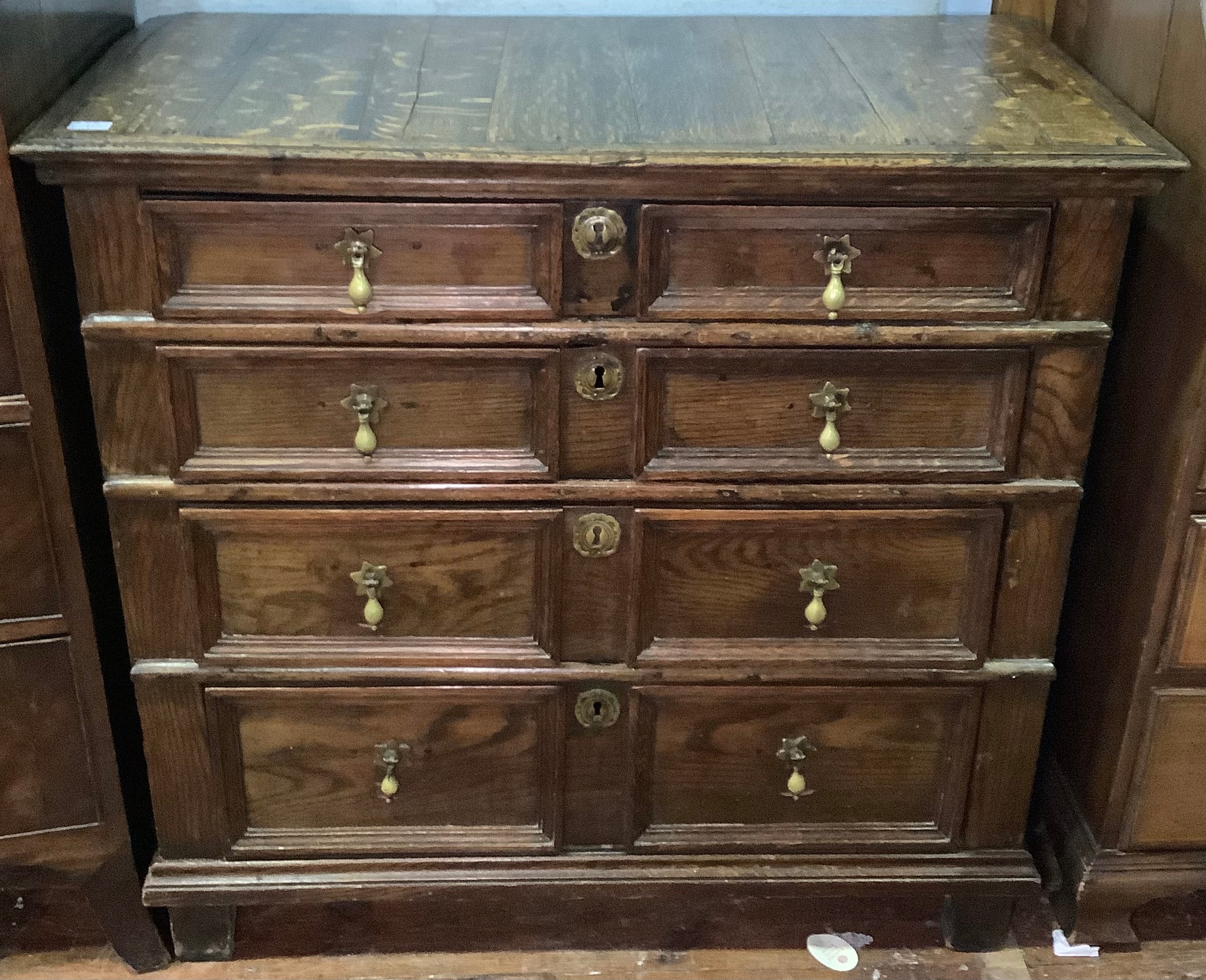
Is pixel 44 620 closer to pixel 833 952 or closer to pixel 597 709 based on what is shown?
pixel 597 709

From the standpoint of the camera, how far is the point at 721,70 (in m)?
1.34

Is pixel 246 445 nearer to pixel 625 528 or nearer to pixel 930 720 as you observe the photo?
pixel 625 528

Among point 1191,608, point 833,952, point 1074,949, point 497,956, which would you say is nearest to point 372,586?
point 497,956

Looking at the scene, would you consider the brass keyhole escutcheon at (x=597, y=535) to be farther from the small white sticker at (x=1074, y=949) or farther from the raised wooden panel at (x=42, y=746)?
the small white sticker at (x=1074, y=949)

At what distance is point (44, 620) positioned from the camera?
4.22ft

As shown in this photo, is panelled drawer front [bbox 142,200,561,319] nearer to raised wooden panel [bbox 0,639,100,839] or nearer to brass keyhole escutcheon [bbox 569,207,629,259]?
brass keyhole escutcheon [bbox 569,207,629,259]

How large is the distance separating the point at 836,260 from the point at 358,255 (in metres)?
0.43

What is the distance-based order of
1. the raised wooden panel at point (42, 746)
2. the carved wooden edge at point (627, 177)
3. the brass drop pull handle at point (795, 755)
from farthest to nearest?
1. the brass drop pull handle at point (795, 755)
2. the raised wooden panel at point (42, 746)
3. the carved wooden edge at point (627, 177)

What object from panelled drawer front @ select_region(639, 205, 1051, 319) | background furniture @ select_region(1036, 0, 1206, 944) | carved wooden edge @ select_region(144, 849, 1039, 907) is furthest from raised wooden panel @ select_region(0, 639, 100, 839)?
background furniture @ select_region(1036, 0, 1206, 944)

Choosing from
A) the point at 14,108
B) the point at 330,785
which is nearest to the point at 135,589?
the point at 330,785

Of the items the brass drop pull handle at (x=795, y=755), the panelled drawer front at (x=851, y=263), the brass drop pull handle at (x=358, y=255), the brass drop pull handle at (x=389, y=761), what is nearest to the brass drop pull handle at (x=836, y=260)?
the panelled drawer front at (x=851, y=263)

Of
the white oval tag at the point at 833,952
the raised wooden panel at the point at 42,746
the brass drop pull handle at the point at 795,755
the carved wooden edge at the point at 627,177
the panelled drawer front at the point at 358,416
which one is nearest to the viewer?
the carved wooden edge at the point at 627,177

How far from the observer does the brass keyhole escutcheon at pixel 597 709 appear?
4.52 feet

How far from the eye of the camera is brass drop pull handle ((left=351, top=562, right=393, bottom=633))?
130 centimetres
